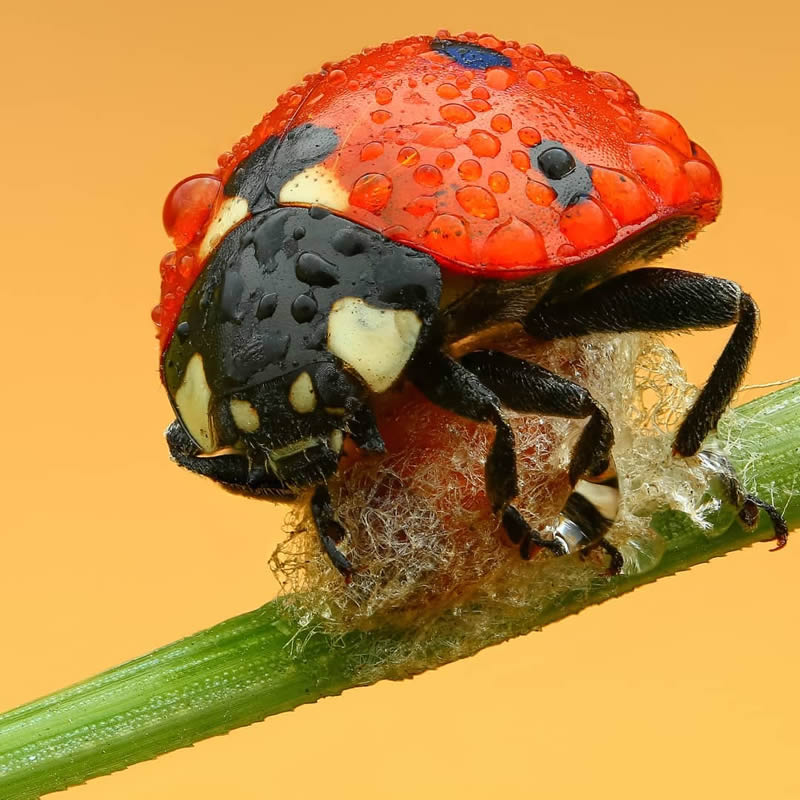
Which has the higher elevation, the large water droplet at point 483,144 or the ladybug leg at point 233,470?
the large water droplet at point 483,144

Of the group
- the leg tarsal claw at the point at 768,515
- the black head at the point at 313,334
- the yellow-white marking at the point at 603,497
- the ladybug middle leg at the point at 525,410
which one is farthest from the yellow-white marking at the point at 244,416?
the leg tarsal claw at the point at 768,515

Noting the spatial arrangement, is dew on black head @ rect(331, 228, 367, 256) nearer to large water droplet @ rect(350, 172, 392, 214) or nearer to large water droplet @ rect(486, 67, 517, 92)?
large water droplet @ rect(350, 172, 392, 214)

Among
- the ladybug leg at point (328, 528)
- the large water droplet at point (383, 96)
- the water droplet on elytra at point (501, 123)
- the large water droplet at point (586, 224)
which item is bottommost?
→ the ladybug leg at point (328, 528)

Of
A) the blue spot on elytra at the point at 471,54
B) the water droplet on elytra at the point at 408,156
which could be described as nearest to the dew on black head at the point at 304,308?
the water droplet on elytra at the point at 408,156

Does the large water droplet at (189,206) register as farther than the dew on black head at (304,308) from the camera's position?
Yes

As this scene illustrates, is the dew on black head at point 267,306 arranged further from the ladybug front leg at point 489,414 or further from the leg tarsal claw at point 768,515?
the leg tarsal claw at point 768,515

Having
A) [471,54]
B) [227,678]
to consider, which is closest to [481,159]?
[471,54]

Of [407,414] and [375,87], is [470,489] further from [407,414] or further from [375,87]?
[375,87]

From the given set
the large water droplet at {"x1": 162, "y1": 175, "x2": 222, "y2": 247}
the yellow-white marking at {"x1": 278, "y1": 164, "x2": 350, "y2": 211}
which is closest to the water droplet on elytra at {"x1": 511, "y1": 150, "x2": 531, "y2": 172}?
the yellow-white marking at {"x1": 278, "y1": 164, "x2": 350, "y2": 211}

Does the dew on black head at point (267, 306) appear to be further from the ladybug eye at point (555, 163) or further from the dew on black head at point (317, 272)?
the ladybug eye at point (555, 163)
